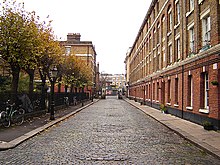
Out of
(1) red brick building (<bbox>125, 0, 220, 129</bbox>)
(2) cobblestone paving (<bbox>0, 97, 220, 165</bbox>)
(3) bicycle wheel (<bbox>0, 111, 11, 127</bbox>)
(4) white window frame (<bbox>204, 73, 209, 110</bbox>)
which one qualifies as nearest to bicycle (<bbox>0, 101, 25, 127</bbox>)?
(3) bicycle wheel (<bbox>0, 111, 11, 127</bbox>)

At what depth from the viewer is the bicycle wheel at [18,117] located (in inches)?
566

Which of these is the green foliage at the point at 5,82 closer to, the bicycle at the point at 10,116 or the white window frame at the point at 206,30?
the bicycle at the point at 10,116

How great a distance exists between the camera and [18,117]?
48.6ft

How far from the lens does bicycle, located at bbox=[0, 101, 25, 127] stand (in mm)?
12930

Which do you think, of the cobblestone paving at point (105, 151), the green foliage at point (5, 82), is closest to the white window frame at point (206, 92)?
the cobblestone paving at point (105, 151)

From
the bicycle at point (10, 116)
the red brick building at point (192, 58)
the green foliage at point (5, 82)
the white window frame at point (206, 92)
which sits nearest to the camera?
the bicycle at point (10, 116)

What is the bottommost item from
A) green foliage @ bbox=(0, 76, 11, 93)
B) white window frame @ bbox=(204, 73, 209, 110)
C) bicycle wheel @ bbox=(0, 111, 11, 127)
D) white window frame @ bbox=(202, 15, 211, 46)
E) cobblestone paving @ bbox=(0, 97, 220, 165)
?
cobblestone paving @ bbox=(0, 97, 220, 165)

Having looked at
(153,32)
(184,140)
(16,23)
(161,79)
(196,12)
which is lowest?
(184,140)

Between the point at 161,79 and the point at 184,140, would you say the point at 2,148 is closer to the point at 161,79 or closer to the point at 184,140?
the point at 184,140

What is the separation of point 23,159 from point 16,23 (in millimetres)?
8784

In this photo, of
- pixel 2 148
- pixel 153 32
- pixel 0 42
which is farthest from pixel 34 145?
pixel 153 32

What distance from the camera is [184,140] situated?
34.8ft

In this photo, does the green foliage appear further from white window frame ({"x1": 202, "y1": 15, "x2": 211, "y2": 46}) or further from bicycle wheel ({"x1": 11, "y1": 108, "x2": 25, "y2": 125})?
white window frame ({"x1": 202, "y1": 15, "x2": 211, "y2": 46})

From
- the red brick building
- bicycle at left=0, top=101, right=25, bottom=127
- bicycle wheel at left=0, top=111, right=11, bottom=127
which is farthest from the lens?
the red brick building
